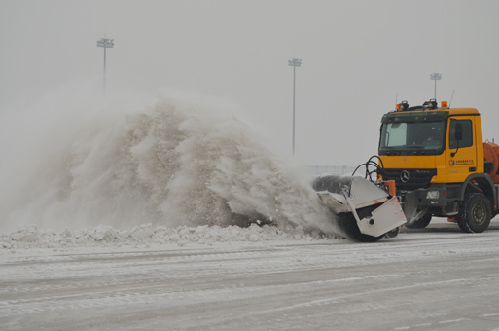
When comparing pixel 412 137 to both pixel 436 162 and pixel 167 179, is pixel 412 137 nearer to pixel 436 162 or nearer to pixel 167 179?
pixel 436 162

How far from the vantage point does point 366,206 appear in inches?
500

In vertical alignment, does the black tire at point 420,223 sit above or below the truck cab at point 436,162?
below

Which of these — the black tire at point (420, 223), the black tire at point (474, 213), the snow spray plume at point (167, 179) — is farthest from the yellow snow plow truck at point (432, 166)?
the black tire at point (420, 223)

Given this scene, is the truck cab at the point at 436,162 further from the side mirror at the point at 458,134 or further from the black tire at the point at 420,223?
the black tire at the point at 420,223

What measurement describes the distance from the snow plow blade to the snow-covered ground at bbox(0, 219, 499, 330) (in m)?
0.36

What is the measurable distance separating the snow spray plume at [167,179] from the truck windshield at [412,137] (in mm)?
2363

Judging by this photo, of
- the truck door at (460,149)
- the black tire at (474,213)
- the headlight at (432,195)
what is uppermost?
the truck door at (460,149)

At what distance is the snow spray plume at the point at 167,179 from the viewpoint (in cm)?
1321

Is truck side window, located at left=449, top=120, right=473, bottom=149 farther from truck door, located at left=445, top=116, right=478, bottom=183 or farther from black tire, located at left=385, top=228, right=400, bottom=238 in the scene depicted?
black tire, located at left=385, top=228, right=400, bottom=238

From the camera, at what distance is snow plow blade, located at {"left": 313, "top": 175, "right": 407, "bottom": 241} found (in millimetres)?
12586

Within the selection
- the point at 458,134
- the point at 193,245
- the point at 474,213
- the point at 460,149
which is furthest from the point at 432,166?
the point at 193,245

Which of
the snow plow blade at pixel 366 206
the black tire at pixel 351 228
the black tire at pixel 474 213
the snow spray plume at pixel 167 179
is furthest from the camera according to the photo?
the black tire at pixel 474 213

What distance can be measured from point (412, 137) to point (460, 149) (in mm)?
978

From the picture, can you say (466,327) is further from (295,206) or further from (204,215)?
(204,215)
